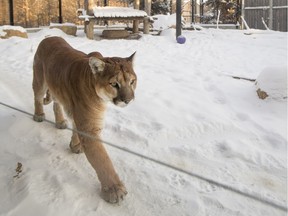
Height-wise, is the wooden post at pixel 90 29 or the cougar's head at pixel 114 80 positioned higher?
the wooden post at pixel 90 29

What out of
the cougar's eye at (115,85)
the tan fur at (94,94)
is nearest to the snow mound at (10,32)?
the tan fur at (94,94)

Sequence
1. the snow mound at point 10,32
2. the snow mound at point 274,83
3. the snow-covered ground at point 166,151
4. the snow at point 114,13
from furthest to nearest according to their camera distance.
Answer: the snow at point 114,13, the snow mound at point 10,32, the snow mound at point 274,83, the snow-covered ground at point 166,151

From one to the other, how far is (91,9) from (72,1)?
22.0 feet

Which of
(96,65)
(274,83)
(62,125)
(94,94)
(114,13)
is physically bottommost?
(62,125)

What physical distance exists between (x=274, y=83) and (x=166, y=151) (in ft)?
7.86

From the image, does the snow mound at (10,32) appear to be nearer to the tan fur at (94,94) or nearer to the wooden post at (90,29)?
the wooden post at (90,29)

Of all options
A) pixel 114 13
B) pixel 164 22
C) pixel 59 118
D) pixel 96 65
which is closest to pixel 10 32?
pixel 114 13

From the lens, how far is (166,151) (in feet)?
12.6

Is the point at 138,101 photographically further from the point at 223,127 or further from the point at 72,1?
the point at 72,1

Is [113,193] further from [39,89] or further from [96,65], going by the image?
[39,89]

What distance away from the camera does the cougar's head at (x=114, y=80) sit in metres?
2.80

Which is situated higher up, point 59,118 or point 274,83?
point 274,83

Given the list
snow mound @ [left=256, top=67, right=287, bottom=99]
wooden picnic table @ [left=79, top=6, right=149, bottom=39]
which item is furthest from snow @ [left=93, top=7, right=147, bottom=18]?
snow mound @ [left=256, top=67, right=287, bottom=99]

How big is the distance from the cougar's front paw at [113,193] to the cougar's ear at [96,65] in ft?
3.17
